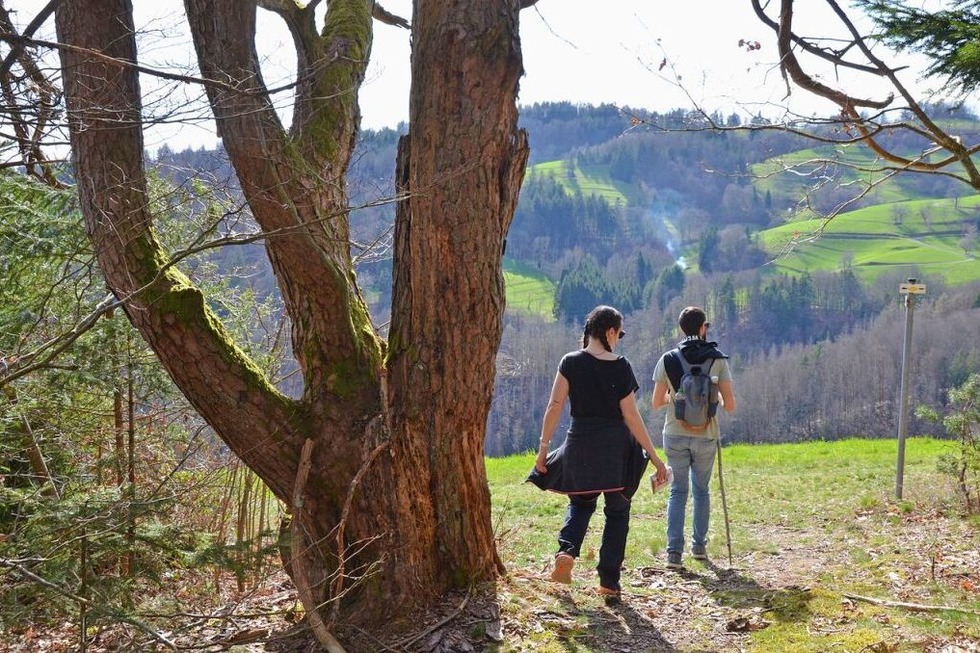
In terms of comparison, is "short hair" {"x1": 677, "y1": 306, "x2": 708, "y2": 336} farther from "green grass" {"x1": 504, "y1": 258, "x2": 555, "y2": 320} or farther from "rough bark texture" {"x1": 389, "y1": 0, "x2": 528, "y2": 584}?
"green grass" {"x1": 504, "y1": 258, "x2": 555, "y2": 320}

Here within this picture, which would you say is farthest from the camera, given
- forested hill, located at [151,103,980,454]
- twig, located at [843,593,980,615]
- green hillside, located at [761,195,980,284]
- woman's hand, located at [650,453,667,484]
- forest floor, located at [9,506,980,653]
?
green hillside, located at [761,195,980,284]

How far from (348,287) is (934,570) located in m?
4.08

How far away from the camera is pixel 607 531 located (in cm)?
544

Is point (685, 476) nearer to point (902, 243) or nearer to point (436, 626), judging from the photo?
point (436, 626)

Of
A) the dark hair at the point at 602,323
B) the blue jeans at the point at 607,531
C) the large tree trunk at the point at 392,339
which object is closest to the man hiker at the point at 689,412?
the dark hair at the point at 602,323

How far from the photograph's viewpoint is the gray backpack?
621 centimetres

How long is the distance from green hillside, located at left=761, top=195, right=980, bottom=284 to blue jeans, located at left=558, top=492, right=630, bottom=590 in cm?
9419

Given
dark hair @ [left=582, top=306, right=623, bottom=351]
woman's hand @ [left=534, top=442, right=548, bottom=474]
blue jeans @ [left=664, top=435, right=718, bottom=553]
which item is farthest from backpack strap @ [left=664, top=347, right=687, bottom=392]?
woman's hand @ [left=534, top=442, right=548, bottom=474]

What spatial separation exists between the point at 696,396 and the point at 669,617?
5.29ft

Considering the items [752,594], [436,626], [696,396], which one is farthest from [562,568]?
[696,396]

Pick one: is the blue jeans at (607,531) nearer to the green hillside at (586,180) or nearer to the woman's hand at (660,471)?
the woman's hand at (660,471)

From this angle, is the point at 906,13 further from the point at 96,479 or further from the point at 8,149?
the point at 96,479

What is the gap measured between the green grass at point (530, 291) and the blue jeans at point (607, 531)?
92240mm

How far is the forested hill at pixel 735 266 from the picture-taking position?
14.2 m
